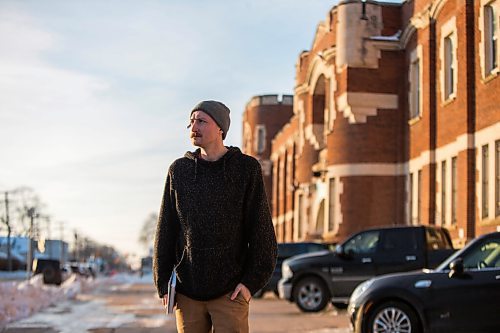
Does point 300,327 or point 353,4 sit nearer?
point 300,327

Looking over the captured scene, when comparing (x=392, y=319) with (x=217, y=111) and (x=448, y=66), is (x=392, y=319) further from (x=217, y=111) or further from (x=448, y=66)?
(x=448, y=66)

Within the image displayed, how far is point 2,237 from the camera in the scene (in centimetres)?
8219

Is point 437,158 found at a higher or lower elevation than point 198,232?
higher

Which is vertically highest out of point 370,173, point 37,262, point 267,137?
point 267,137

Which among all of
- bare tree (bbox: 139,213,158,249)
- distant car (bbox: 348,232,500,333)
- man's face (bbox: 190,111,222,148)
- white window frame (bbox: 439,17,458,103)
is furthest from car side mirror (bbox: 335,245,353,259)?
bare tree (bbox: 139,213,158,249)

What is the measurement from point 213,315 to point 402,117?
1192 inches

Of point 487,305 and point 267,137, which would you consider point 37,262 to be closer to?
point 267,137

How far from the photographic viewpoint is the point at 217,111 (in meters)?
5.15

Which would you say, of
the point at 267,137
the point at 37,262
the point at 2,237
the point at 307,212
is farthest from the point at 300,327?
the point at 2,237

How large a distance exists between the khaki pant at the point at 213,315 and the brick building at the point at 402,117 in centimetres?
1974

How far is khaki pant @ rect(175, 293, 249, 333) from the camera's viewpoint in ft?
16.1

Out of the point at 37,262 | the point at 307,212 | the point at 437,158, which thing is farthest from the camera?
the point at 37,262

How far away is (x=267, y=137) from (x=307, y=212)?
2287 cm

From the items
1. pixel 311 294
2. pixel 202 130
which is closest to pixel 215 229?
pixel 202 130
